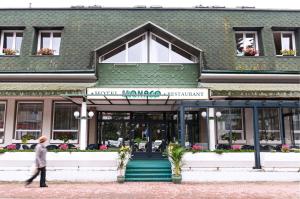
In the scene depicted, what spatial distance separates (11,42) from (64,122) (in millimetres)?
5703

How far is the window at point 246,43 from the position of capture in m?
17.9

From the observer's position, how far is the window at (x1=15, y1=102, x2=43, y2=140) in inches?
658

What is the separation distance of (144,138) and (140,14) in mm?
7227

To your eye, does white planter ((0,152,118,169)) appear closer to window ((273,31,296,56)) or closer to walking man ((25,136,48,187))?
walking man ((25,136,48,187))

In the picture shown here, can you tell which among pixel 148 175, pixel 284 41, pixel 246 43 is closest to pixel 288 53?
A: pixel 284 41

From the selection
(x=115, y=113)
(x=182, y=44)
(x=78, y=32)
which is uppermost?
(x=78, y=32)

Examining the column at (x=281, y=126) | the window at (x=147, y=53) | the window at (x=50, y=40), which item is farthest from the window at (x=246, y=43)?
the window at (x=50, y=40)

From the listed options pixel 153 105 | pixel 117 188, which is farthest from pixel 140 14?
pixel 117 188

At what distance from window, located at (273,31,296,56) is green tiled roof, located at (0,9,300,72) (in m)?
0.47

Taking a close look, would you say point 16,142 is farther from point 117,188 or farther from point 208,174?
point 208,174

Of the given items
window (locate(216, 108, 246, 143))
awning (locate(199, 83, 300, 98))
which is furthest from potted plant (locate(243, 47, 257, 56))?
window (locate(216, 108, 246, 143))

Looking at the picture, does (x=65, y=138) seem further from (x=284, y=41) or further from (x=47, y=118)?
(x=284, y=41)

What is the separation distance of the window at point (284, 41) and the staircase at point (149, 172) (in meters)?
9.60

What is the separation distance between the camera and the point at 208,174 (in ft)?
43.5
